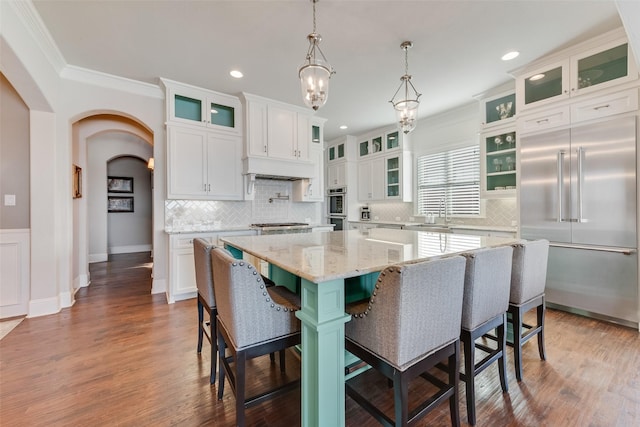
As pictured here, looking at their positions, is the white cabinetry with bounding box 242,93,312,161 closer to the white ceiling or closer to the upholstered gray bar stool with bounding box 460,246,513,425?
the white ceiling

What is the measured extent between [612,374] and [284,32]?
3.69m

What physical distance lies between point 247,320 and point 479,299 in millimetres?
1213

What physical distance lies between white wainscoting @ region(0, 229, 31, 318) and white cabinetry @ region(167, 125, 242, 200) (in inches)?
59.0

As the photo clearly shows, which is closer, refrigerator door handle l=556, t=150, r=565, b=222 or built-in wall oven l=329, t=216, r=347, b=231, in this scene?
refrigerator door handle l=556, t=150, r=565, b=222

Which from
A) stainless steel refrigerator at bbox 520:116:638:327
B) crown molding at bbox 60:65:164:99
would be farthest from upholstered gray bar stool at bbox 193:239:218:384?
stainless steel refrigerator at bbox 520:116:638:327

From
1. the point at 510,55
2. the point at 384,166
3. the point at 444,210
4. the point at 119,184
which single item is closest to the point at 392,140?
the point at 384,166

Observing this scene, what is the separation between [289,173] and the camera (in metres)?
4.40

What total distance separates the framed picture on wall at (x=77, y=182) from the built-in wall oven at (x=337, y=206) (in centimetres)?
461

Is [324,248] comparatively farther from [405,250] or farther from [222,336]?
[222,336]

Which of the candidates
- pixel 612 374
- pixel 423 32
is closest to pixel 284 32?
pixel 423 32

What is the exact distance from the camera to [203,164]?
3873 mm

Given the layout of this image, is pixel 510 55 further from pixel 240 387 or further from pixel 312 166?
pixel 240 387

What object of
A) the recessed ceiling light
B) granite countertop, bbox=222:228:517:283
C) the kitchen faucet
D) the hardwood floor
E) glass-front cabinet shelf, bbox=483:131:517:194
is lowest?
the hardwood floor

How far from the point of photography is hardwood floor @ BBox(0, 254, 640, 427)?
1.53 meters
